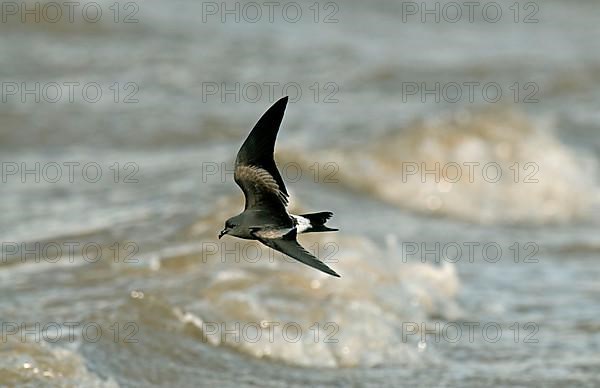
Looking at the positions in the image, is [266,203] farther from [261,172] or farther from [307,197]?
[307,197]

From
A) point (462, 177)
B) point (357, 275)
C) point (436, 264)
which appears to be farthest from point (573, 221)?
point (357, 275)

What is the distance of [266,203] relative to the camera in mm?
3607

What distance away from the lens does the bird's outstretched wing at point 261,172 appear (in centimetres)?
355

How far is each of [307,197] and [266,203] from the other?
16.6ft

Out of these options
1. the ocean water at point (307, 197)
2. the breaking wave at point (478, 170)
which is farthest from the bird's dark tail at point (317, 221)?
the breaking wave at point (478, 170)

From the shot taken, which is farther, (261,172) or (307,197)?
(307,197)

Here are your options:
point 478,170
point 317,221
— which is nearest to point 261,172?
point 317,221

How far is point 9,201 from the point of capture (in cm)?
807

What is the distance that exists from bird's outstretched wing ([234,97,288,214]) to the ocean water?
1.76 meters

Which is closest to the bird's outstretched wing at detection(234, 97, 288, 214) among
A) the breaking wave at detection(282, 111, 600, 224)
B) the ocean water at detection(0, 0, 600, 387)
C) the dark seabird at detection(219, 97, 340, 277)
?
the dark seabird at detection(219, 97, 340, 277)

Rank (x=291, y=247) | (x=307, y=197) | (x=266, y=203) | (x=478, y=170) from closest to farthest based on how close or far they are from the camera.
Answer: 1. (x=291, y=247)
2. (x=266, y=203)
3. (x=307, y=197)
4. (x=478, y=170)

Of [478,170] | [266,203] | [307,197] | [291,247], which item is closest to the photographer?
[291,247]

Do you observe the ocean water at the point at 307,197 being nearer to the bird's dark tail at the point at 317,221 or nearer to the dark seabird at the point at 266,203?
the dark seabird at the point at 266,203

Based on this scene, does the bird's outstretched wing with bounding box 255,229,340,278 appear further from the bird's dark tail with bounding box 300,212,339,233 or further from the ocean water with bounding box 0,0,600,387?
the ocean water with bounding box 0,0,600,387
